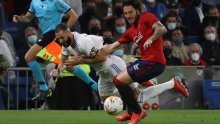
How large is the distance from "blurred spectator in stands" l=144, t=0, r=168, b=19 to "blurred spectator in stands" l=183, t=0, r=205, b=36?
67 cm

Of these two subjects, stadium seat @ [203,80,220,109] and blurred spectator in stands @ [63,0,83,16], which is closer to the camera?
stadium seat @ [203,80,220,109]

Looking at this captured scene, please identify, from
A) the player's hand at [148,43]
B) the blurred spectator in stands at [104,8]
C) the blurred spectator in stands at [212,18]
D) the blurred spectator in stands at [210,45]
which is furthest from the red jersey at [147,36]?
the blurred spectator in stands at [212,18]

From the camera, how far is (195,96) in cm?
2098

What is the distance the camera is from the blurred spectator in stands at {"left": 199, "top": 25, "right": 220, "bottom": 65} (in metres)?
23.0

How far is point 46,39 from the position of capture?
1791 centimetres

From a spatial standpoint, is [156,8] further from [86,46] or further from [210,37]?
[86,46]

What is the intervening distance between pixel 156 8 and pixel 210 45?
6.79ft

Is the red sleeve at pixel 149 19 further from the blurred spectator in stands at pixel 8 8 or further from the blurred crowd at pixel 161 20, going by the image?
the blurred spectator in stands at pixel 8 8

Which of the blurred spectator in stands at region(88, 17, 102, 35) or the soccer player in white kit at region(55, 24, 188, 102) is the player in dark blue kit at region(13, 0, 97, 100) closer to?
the soccer player in white kit at region(55, 24, 188, 102)

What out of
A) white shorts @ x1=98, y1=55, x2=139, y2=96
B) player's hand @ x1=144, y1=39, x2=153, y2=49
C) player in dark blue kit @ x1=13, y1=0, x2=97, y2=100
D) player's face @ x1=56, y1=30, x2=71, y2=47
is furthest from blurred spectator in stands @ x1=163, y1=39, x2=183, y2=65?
player's hand @ x1=144, y1=39, x2=153, y2=49

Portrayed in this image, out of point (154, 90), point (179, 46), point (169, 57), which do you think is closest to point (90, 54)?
point (154, 90)

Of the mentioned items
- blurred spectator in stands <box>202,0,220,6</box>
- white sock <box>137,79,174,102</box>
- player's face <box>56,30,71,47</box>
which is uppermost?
blurred spectator in stands <box>202,0,220,6</box>

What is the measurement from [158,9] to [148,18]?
34.3 ft

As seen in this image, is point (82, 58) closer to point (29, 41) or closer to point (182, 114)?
point (182, 114)
